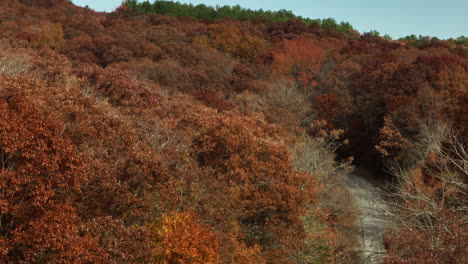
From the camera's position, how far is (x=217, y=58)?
184 ft

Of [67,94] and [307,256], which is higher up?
[67,94]

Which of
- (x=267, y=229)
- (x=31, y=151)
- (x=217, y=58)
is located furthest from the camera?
(x=217, y=58)

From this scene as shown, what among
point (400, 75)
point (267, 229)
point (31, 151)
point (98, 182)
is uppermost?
point (400, 75)

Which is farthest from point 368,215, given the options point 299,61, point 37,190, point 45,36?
point 45,36

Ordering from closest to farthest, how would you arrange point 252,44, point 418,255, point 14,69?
point 418,255 < point 14,69 < point 252,44

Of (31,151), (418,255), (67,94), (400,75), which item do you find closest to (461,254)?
(418,255)

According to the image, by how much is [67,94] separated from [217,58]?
3813cm

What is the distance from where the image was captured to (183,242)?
1412 cm

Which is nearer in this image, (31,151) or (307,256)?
(31,151)

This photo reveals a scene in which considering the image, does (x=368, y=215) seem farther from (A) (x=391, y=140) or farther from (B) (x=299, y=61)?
(B) (x=299, y=61)

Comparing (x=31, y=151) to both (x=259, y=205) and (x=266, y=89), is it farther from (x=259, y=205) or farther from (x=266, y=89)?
(x=266, y=89)

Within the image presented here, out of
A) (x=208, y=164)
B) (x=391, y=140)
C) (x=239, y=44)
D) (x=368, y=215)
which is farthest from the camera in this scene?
(x=239, y=44)

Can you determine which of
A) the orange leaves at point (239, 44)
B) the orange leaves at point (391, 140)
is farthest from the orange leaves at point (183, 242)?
the orange leaves at point (239, 44)

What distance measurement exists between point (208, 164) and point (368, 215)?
52.6 feet
